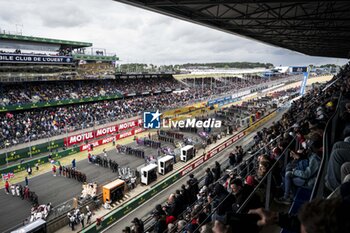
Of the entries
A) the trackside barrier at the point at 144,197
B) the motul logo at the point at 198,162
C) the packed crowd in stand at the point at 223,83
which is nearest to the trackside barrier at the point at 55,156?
the trackside barrier at the point at 144,197

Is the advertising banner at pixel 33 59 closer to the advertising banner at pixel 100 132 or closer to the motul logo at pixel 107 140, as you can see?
the advertising banner at pixel 100 132

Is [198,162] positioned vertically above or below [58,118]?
below

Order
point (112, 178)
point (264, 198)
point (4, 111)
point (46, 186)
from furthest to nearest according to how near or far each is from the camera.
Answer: point (4, 111), point (112, 178), point (46, 186), point (264, 198)

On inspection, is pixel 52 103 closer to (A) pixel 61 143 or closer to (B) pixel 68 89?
(B) pixel 68 89

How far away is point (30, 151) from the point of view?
921 inches

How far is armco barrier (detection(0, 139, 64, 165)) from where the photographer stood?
856 inches

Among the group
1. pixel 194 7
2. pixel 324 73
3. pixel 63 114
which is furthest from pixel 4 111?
pixel 324 73

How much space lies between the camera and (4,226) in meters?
13.7

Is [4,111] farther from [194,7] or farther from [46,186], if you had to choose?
[194,7]

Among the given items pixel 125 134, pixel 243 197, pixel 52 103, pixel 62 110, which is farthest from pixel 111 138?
pixel 243 197

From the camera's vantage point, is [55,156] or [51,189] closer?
[51,189]

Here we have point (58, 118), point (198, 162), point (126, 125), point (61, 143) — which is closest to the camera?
point (198, 162)

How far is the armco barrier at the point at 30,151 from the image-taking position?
2175 cm

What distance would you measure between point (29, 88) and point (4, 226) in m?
25.8
